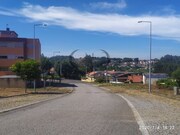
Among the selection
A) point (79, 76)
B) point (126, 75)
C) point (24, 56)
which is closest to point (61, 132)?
point (24, 56)

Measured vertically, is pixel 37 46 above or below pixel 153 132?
above

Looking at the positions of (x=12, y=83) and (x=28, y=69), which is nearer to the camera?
(x=28, y=69)

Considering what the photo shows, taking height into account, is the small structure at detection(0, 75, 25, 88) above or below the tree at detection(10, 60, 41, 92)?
below

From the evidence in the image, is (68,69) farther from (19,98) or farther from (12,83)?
(19,98)

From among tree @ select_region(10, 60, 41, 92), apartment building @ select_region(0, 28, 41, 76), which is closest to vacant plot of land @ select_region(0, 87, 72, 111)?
tree @ select_region(10, 60, 41, 92)

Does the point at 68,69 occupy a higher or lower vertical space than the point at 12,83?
higher

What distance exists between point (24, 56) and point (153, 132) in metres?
89.0

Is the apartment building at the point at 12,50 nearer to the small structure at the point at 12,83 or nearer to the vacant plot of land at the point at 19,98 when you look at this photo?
the small structure at the point at 12,83

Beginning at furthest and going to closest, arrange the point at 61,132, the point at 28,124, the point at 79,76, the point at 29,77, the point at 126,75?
the point at 79,76
the point at 126,75
the point at 29,77
the point at 28,124
the point at 61,132

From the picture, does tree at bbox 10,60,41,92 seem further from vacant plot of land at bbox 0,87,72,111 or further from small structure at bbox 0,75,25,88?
small structure at bbox 0,75,25,88

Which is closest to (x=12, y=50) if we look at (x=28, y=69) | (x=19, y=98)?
(x=28, y=69)

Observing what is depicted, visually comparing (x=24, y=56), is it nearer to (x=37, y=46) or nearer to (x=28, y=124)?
(x=37, y=46)

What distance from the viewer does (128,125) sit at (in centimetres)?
1569

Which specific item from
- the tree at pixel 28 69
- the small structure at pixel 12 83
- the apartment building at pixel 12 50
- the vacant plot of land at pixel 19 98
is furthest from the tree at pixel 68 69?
the vacant plot of land at pixel 19 98
